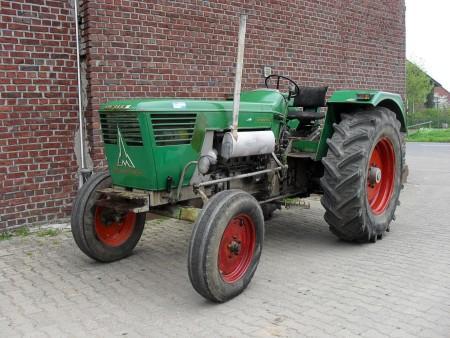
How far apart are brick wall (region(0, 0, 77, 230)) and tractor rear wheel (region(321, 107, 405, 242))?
296 cm

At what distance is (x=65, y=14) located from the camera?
18.2ft

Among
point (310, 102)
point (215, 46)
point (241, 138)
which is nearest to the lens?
point (241, 138)

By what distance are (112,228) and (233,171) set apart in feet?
4.02

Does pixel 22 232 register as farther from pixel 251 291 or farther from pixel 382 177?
pixel 382 177

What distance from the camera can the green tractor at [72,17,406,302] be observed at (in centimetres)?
372

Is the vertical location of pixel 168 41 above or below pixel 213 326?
above

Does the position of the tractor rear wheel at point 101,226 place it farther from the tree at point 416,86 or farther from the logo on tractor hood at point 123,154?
the tree at point 416,86

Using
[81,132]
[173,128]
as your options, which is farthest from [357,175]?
[81,132]

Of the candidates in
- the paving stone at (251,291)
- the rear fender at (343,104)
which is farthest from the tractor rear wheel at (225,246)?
the rear fender at (343,104)

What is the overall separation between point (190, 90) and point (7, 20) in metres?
2.31

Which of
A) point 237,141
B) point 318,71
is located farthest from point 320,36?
point 237,141

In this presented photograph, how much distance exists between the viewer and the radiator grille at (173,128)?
376cm

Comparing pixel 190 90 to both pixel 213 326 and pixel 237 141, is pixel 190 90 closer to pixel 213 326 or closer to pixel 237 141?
pixel 237 141

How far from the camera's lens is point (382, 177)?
559 cm
